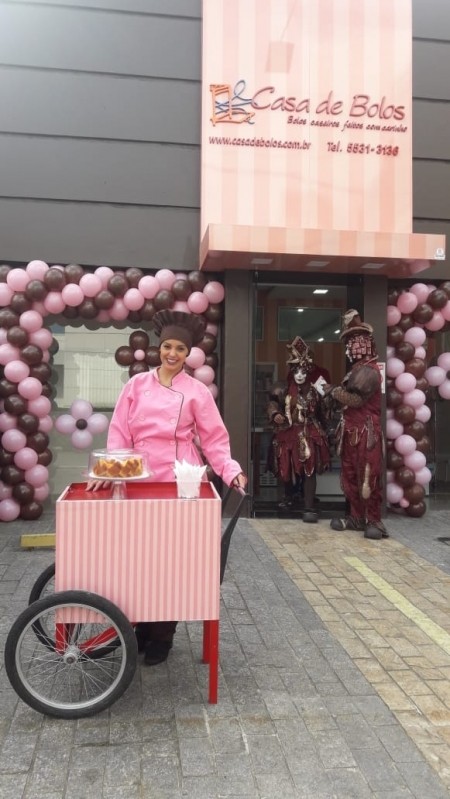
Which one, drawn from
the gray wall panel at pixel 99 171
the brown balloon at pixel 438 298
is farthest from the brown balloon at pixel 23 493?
the brown balloon at pixel 438 298

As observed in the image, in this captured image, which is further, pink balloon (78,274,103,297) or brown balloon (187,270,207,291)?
brown balloon (187,270,207,291)

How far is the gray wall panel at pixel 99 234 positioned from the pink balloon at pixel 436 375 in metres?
2.85

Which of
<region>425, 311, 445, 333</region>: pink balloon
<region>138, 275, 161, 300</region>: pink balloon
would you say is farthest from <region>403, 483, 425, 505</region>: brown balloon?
<region>138, 275, 161, 300</region>: pink balloon

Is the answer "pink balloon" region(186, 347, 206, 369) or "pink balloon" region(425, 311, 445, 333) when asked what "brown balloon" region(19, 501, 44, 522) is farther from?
"pink balloon" region(425, 311, 445, 333)

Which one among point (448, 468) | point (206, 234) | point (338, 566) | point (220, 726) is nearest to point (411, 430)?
point (448, 468)

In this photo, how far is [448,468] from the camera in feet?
24.7

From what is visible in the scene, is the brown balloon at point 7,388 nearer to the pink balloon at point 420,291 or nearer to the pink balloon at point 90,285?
the pink balloon at point 90,285

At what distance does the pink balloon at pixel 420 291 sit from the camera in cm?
677

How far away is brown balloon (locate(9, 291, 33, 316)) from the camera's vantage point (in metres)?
6.07

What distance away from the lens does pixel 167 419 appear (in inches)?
129

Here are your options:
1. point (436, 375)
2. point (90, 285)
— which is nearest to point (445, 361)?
point (436, 375)

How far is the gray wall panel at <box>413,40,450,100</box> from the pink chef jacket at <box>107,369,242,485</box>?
5389mm

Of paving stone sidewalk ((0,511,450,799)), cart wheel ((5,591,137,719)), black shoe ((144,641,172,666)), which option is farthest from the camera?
black shoe ((144,641,172,666))

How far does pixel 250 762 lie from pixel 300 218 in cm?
544
